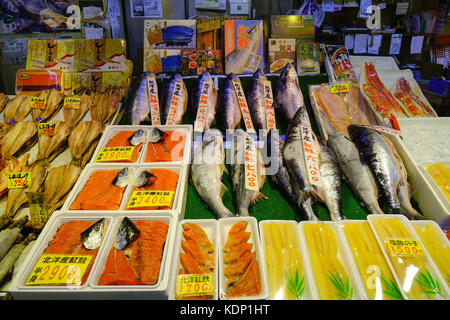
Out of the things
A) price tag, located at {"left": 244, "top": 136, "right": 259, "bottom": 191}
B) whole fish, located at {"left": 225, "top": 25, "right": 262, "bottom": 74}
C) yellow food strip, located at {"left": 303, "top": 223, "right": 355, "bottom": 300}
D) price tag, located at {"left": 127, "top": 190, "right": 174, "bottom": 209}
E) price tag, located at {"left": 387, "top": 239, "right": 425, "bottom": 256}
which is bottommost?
yellow food strip, located at {"left": 303, "top": 223, "right": 355, "bottom": 300}

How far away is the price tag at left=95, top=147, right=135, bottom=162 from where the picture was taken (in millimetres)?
2672

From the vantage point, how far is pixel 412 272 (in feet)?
5.86

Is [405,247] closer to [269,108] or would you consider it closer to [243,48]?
[269,108]

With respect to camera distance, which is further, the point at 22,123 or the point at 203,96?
the point at 203,96

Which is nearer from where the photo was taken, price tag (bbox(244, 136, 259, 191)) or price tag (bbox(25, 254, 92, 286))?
price tag (bbox(25, 254, 92, 286))

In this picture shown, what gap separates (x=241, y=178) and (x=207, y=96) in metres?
1.41

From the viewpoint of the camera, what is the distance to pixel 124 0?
18.1 ft

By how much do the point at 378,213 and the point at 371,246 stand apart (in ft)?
1.47

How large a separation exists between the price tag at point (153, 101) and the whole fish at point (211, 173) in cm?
72

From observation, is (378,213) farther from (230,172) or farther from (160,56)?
(160,56)

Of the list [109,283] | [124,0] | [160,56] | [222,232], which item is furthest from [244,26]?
[109,283]

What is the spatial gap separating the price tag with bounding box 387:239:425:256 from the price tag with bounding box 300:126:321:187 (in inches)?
27.7

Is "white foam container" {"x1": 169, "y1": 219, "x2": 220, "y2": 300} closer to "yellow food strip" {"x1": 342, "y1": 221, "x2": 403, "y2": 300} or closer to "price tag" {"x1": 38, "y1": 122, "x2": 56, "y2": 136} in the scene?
"yellow food strip" {"x1": 342, "y1": 221, "x2": 403, "y2": 300}

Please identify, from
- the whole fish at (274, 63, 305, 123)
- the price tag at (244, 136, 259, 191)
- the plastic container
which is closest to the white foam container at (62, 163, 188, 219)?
the price tag at (244, 136, 259, 191)
